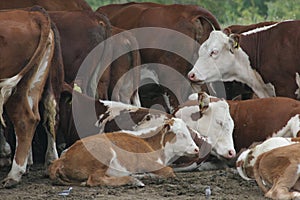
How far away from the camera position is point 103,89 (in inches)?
405

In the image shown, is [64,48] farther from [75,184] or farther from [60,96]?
[75,184]

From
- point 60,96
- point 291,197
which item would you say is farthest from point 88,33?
point 291,197

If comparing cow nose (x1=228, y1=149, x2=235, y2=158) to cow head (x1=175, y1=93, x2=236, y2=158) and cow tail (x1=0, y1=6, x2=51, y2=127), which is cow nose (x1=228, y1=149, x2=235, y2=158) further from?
cow tail (x1=0, y1=6, x2=51, y2=127)

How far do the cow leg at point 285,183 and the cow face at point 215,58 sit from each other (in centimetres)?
333

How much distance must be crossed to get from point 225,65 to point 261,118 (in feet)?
5.01

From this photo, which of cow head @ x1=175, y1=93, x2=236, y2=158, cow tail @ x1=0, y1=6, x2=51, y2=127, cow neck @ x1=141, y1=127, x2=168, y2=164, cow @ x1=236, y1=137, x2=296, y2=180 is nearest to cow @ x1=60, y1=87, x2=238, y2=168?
cow head @ x1=175, y1=93, x2=236, y2=158

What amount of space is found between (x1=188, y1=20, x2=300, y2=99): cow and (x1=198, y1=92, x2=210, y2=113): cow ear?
1271 millimetres

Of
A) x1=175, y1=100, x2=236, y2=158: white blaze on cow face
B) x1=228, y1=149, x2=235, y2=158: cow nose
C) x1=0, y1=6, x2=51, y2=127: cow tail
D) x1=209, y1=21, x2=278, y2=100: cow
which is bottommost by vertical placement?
x1=209, y1=21, x2=278, y2=100: cow

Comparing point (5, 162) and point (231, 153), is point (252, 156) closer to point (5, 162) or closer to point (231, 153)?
point (231, 153)

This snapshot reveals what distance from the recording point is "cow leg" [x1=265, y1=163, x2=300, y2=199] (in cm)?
715

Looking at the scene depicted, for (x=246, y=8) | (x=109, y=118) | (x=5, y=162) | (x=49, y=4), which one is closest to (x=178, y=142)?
(x=109, y=118)

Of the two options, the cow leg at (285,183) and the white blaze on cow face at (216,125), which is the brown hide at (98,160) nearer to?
the white blaze on cow face at (216,125)

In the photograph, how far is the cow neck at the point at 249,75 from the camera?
10.7 metres

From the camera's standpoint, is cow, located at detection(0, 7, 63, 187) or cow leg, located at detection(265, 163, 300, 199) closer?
cow leg, located at detection(265, 163, 300, 199)
